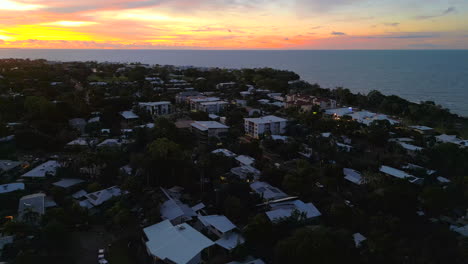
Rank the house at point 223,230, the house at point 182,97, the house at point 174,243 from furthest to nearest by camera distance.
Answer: the house at point 182,97 → the house at point 223,230 → the house at point 174,243

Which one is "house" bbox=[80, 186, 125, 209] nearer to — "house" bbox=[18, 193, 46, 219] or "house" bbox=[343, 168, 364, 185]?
"house" bbox=[18, 193, 46, 219]

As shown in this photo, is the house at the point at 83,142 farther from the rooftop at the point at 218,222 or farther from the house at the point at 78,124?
the rooftop at the point at 218,222

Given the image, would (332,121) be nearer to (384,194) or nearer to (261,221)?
(384,194)

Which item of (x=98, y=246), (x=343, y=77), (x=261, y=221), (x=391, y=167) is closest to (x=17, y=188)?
(x=98, y=246)

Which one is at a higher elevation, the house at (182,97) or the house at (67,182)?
the house at (182,97)

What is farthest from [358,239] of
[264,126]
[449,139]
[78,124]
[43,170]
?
[78,124]

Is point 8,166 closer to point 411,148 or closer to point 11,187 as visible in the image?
point 11,187

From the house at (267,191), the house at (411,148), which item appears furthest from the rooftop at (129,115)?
the house at (411,148)

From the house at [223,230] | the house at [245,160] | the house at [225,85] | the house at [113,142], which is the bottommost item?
the house at [223,230]
